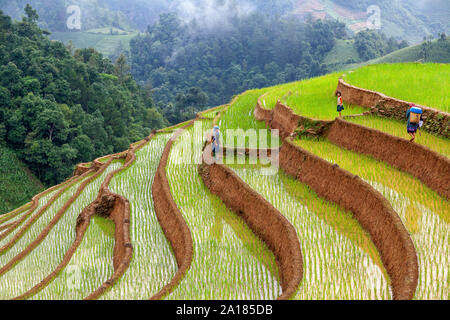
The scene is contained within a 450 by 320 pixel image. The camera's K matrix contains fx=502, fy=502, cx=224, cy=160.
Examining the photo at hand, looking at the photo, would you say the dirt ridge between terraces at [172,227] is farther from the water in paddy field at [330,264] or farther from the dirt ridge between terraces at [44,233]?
the dirt ridge between terraces at [44,233]

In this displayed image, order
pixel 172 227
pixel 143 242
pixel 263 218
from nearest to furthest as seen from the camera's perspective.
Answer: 1. pixel 263 218
2. pixel 172 227
3. pixel 143 242

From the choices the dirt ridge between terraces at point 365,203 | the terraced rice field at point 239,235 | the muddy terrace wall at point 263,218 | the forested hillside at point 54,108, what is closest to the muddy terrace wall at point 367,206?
the dirt ridge between terraces at point 365,203

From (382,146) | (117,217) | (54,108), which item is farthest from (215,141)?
(54,108)

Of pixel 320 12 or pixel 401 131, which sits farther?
pixel 320 12

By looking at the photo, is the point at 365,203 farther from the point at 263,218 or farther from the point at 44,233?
Answer: the point at 44,233

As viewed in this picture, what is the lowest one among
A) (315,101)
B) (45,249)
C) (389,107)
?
(45,249)

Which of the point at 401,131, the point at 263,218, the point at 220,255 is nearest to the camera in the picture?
the point at 220,255
